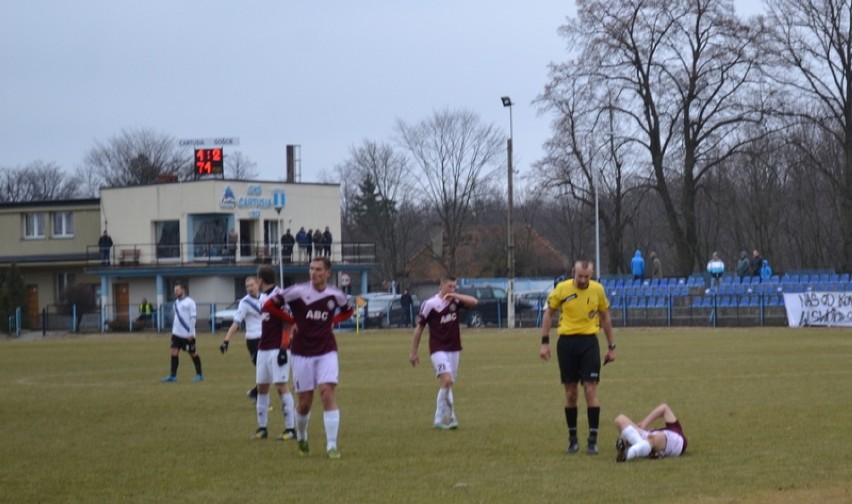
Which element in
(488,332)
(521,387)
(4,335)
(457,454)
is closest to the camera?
(457,454)

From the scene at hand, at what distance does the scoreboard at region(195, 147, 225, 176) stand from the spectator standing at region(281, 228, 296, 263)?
748 cm

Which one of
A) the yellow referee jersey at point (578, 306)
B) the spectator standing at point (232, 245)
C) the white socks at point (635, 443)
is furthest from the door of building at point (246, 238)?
the white socks at point (635, 443)

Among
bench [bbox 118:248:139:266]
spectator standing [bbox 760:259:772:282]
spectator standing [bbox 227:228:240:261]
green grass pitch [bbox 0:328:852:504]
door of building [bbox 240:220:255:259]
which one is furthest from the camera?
door of building [bbox 240:220:255:259]

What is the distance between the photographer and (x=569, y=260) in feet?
289

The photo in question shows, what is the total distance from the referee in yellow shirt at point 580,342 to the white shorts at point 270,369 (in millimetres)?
3710

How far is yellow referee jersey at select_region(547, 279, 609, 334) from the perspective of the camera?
13.6 metres

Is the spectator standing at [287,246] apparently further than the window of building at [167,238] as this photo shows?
No

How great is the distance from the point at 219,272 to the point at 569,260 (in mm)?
28474

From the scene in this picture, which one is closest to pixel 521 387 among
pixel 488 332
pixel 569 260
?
pixel 488 332

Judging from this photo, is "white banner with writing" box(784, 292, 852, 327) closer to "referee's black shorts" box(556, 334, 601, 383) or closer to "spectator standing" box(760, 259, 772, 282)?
"spectator standing" box(760, 259, 772, 282)

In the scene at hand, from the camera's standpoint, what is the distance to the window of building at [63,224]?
74.8m

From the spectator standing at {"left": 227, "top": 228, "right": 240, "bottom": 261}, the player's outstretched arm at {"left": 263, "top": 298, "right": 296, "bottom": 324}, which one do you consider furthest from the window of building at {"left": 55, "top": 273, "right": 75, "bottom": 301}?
the player's outstretched arm at {"left": 263, "top": 298, "right": 296, "bottom": 324}

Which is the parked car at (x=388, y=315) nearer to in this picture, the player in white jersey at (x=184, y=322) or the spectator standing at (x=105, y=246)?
the spectator standing at (x=105, y=246)

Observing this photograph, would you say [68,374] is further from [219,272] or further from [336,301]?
[219,272]
